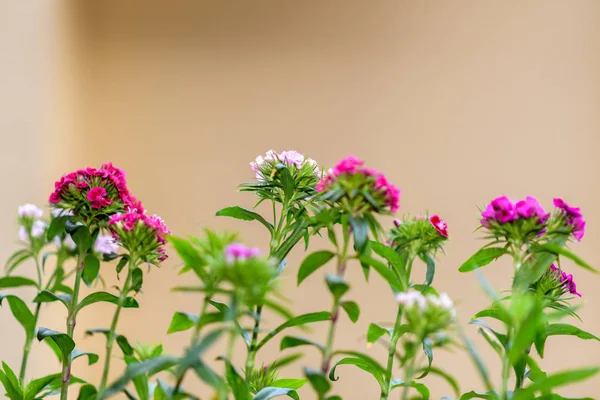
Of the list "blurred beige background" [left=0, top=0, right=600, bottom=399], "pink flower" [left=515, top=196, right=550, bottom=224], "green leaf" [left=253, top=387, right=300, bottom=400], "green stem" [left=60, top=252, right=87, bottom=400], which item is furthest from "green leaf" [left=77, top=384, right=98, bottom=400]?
"blurred beige background" [left=0, top=0, right=600, bottom=399]

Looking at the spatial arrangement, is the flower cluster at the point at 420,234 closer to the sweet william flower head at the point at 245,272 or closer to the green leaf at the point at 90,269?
the sweet william flower head at the point at 245,272

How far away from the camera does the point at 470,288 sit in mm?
2791

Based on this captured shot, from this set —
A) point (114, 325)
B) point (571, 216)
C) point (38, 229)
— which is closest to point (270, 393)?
point (114, 325)

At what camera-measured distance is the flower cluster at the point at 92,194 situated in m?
0.86

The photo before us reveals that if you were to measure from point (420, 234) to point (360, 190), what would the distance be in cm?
19

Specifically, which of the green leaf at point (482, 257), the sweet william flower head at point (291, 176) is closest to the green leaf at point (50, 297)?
the sweet william flower head at point (291, 176)

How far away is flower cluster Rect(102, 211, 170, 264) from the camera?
78 cm

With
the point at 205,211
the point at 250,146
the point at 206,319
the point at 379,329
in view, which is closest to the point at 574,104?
the point at 250,146

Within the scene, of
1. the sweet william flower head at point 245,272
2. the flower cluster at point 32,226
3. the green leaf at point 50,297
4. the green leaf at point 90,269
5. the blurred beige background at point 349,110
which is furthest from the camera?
the blurred beige background at point 349,110

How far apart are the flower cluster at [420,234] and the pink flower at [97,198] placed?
0.37 metres

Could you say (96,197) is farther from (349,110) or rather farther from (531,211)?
(349,110)

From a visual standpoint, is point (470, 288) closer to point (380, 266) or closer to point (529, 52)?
point (529, 52)

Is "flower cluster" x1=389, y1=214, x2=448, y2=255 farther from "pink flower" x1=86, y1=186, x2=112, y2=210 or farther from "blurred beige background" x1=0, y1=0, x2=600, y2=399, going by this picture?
"blurred beige background" x1=0, y1=0, x2=600, y2=399

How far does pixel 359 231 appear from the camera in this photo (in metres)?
0.67
